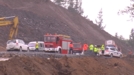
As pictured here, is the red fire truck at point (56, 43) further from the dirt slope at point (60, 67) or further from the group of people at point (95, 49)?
the dirt slope at point (60, 67)

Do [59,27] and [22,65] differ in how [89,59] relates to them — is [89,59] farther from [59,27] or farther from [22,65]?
[59,27]

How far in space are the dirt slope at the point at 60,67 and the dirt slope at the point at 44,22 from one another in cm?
2131

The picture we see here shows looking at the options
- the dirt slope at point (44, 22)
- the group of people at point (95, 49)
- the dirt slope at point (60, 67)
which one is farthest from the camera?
the dirt slope at point (44, 22)

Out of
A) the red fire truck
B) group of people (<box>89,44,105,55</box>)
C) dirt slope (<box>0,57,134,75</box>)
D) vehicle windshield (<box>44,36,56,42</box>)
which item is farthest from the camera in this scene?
group of people (<box>89,44,105,55</box>)

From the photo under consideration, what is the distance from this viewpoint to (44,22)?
2943 inches

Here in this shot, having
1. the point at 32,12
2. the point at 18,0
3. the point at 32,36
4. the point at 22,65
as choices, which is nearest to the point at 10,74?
the point at 22,65

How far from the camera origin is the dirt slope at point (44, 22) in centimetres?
6494

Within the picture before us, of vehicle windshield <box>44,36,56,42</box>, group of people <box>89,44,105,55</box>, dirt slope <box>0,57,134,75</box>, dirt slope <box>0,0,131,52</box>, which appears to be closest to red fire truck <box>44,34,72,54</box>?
vehicle windshield <box>44,36,56,42</box>

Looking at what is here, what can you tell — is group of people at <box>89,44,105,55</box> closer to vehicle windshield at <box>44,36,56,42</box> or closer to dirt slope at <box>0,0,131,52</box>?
vehicle windshield at <box>44,36,56,42</box>

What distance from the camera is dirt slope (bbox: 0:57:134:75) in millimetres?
20609

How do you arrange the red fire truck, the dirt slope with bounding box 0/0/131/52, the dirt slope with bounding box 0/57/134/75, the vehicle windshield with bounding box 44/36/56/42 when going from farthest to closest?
the dirt slope with bounding box 0/0/131/52 → the vehicle windshield with bounding box 44/36/56/42 → the red fire truck → the dirt slope with bounding box 0/57/134/75

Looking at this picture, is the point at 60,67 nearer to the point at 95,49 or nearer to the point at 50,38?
the point at 50,38

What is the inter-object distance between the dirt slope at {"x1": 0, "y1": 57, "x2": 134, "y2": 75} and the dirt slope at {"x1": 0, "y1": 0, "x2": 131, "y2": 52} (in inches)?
839

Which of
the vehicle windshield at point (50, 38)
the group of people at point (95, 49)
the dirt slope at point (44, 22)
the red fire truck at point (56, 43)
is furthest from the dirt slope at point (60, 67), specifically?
the dirt slope at point (44, 22)
